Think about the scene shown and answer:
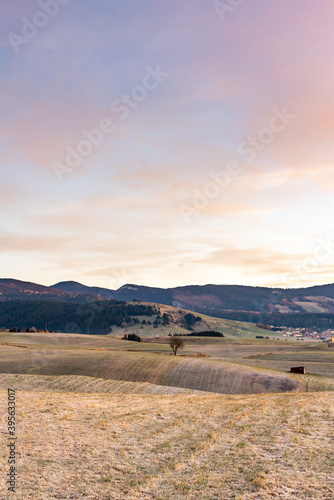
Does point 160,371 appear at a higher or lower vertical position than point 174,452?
lower

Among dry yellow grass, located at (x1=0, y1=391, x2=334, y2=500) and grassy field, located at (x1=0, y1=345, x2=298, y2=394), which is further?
grassy field, located at (x1=0, y1=345, x2=298, y2=394)

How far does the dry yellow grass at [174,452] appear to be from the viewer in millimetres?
16453

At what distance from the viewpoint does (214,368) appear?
228ft

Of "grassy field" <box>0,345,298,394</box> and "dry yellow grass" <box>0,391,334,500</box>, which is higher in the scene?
"dry yellow grass" <box>0,391,334,500</box>

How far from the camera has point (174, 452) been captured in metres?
21.1

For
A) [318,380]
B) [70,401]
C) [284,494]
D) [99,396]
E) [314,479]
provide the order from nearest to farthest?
[284,494], [314,479], [70,401], [99,396], [318,380]

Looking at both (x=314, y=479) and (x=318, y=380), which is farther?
(x=318, y=380)

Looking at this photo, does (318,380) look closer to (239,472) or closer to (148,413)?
(148,413)

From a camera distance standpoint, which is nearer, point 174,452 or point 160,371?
point 174,452

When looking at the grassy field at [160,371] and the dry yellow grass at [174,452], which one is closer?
the dry yellow grass at [174,452]

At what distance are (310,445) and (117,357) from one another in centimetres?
6142

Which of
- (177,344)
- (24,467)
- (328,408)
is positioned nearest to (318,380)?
(328,408)

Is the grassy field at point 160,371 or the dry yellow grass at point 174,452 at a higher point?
the dry yellow grass at point 174,452

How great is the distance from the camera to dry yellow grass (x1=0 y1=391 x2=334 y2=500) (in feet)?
54.0
